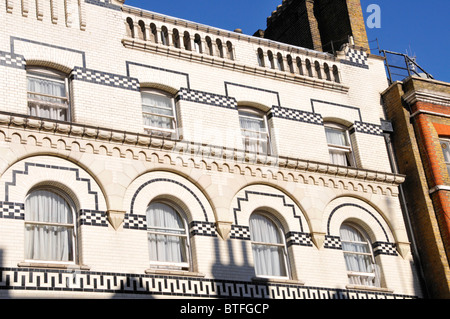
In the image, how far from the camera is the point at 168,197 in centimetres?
1936

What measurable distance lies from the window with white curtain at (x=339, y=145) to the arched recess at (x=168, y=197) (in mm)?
5392

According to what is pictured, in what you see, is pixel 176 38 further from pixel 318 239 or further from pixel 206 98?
pixel 318 239

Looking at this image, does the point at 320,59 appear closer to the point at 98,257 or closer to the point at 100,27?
the point at 100,27

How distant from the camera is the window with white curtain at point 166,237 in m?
18.7

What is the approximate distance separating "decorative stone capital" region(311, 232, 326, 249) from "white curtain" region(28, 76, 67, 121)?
734 centimetres

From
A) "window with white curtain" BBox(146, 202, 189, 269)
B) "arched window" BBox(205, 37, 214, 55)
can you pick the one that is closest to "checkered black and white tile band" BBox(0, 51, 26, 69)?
"window with white curtain" BBox(146, 202, 189, 269)

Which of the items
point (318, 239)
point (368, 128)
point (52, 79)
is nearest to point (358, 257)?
point (318, 239)

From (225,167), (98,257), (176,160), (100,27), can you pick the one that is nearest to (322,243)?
(225,167)

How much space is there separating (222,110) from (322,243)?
464 cm

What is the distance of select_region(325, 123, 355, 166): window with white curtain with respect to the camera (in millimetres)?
23469

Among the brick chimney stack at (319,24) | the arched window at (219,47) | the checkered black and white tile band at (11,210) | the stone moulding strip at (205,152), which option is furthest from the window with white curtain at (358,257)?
the checkered black and white tile band at (11,210)

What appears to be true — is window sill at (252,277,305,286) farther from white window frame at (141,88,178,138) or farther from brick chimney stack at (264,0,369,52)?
brick chimney stack at (264,0,369,52)

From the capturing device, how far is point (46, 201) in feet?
58.4

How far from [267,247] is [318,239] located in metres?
1.50
